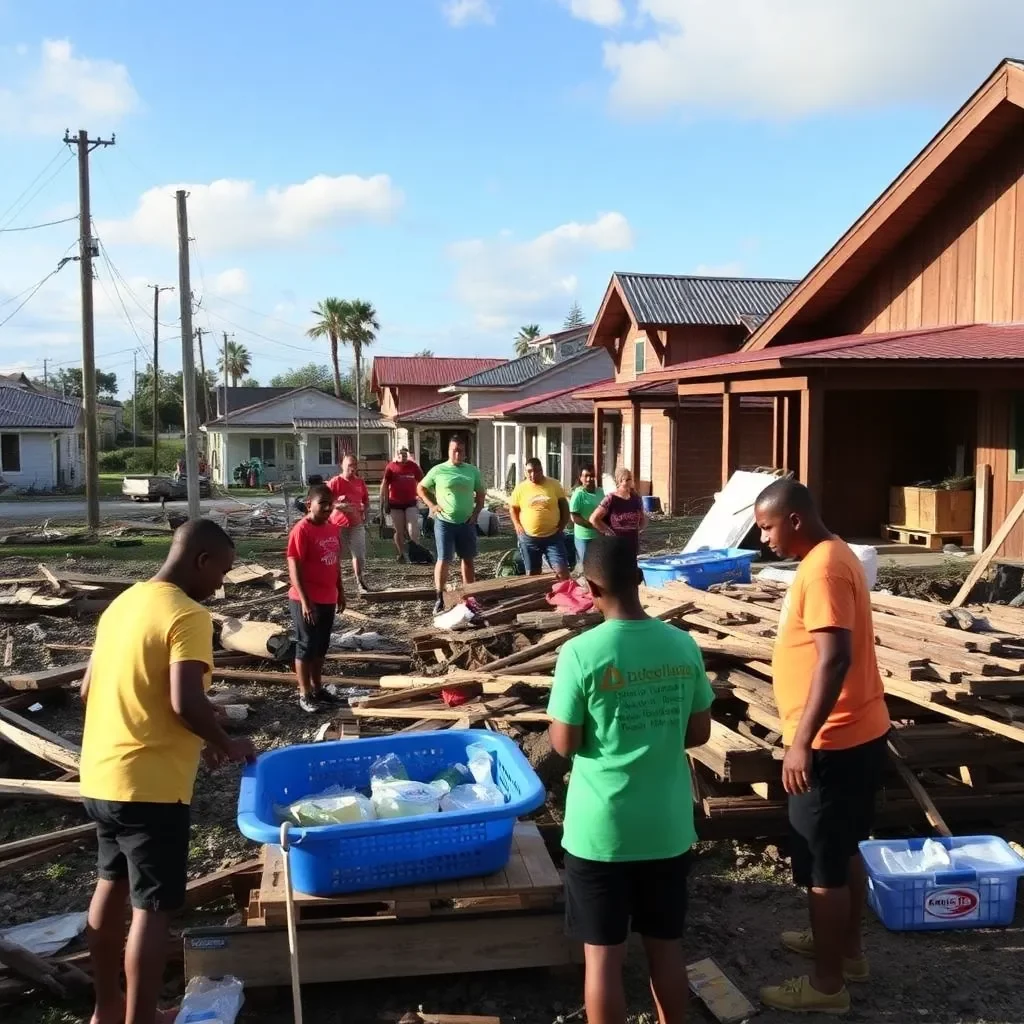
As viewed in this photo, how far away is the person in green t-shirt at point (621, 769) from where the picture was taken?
10.3ft

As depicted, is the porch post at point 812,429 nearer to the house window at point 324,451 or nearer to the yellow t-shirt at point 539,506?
the yellow t-shirt at point 539,506

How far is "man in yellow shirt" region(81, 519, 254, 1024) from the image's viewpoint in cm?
341

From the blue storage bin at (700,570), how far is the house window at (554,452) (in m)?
22.5

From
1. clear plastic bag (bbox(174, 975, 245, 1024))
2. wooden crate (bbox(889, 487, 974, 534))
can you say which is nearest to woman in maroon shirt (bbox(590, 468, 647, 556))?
clear plastic bag (bbox(174, 975, 245, 1024))

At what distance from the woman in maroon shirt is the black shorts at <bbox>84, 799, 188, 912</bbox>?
7.12m

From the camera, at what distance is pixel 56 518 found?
28.4 metres

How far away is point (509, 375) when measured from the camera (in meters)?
40.9

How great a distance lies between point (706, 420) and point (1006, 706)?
70.5 feet

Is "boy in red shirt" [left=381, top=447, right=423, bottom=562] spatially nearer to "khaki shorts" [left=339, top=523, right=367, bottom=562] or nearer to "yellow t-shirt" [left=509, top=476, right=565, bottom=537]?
"khaki shorts" [left=339, top=523, right=367, bottom=562]

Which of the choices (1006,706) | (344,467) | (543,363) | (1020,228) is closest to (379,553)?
(344,467)

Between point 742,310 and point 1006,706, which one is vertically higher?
point 742,310

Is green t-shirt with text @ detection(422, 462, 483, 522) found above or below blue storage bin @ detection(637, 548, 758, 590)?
above

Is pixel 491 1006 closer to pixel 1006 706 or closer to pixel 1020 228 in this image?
pixel 1006 706

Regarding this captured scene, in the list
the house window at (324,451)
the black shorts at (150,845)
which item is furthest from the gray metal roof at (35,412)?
the black shorts at (150,845)
